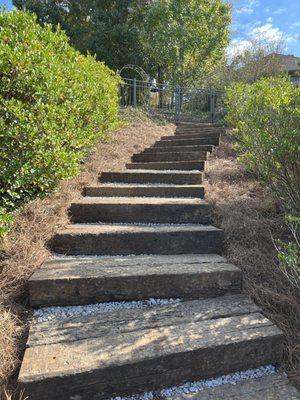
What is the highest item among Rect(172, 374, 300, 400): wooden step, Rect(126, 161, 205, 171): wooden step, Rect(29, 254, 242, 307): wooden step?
Rect(126, 161, 205, 171): wooden step

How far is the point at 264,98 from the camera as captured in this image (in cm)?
301

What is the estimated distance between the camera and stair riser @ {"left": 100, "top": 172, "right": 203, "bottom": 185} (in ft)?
14.6

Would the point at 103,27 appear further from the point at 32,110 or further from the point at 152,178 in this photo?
the point at 32,110

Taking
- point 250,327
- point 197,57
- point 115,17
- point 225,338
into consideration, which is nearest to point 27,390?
point 225,338

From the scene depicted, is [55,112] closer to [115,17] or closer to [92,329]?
[92,329]

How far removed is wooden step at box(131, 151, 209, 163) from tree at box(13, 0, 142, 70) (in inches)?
407

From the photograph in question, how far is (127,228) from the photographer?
3145 millimetres

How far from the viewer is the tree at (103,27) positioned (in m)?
14.5

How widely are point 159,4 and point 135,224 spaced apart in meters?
13.0

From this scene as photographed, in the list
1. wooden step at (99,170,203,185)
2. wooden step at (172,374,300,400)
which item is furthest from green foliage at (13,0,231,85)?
wooden step at (172,374,300,400)

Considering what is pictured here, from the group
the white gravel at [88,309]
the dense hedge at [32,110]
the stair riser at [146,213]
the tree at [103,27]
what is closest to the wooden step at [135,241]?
the stair riser at [146,213]

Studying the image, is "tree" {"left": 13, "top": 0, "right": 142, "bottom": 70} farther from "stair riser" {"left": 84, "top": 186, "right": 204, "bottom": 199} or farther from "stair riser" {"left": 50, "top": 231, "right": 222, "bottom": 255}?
"stair riser" {"left": 50, "top": 231, "right": 222, "bottom": 255}

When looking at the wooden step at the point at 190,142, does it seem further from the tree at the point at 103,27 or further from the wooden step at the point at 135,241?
the tree at the point at 103,27

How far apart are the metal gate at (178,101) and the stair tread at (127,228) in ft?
24.6
